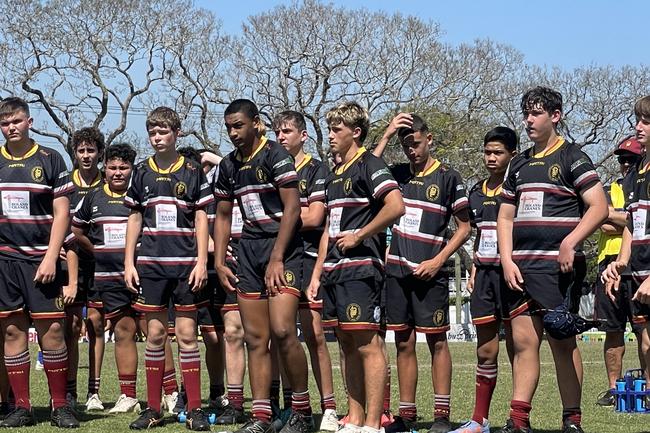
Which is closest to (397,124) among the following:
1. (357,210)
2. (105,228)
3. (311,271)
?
(357,210)

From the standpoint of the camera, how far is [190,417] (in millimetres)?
9297

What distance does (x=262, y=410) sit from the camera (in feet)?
27.9

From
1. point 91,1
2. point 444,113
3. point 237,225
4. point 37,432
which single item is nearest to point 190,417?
point 37,432

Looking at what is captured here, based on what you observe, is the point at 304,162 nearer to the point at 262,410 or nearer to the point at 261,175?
the point at 261,175

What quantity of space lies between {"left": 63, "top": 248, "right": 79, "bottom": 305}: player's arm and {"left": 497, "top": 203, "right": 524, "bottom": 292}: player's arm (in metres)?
4.27

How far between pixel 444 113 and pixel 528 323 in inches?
1528

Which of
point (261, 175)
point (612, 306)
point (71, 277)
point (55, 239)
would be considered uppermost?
point (261, 175)

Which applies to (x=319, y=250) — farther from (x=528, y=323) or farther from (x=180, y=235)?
(x=528, y=323)

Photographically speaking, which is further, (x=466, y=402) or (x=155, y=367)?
(x=466, y=402)

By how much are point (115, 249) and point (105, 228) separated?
0.23 m

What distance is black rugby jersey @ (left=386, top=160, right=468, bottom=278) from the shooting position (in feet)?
30.0

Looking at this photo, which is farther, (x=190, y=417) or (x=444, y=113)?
(x=444, y=113)

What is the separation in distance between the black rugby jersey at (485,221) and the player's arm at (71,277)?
3.80 m

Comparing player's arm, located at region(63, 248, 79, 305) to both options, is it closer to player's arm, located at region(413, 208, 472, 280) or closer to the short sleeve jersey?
player's arm, located at region(413, 208, 472, 280)
